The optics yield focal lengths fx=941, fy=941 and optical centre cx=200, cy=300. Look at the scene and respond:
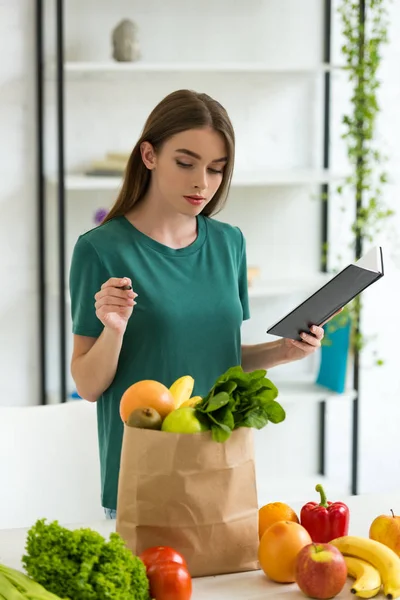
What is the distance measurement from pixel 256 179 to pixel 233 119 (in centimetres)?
34

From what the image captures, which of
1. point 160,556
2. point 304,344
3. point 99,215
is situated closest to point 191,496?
point 160,556

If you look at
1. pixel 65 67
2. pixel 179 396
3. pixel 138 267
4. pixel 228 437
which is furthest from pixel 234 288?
pixel 65 67

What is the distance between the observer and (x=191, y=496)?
Answer: 1.25 meters

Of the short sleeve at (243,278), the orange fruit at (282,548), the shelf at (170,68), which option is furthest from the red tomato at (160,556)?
the shelf at (170,68)

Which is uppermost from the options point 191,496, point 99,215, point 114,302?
point 99,215

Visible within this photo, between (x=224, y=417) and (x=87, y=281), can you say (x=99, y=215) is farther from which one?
(x=224, y=417)

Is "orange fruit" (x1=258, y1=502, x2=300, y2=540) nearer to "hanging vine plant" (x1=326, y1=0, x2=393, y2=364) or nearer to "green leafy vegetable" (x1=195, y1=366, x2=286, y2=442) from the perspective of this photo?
"green leafy vegetable" (x1=195, y1=366, x2=286, y2=442)

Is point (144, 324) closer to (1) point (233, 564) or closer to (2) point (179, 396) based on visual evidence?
(2) point (179, 396)

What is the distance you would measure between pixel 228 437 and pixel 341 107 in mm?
2456

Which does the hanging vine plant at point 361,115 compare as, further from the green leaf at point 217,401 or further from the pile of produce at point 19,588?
the pile of produce at point 19,588

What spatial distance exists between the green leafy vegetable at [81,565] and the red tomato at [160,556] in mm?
73

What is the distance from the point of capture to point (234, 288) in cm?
186

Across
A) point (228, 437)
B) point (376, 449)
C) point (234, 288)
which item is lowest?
point (376, 449)

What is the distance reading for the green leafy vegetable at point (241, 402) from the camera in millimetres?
1251
